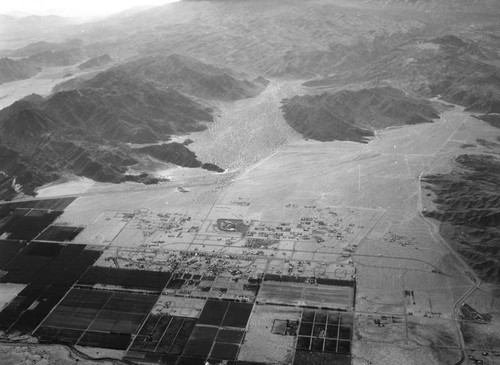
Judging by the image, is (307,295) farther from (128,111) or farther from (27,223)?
(128,111)

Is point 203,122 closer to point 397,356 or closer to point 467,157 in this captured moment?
point 467,157

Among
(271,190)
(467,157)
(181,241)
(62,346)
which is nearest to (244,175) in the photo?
(271,190)

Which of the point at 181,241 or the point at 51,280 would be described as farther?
the point at 181,241

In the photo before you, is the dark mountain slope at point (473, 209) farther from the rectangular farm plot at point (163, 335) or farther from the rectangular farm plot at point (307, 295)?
the rectangular farm plot at point (163, 335)

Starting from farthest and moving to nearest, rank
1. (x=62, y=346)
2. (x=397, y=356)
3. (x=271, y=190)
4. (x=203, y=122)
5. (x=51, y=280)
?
(x=203, y=122)
(x=271, y=190)
(x=51, y=280)
(x=62, y=346)
(x=397, y=356)

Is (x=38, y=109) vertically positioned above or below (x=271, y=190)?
above

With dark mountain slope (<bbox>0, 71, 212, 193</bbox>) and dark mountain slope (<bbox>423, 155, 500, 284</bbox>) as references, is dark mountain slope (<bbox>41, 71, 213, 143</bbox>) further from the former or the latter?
dark mountain slope (<bbox>423, 155, 500, 284</bbox>)

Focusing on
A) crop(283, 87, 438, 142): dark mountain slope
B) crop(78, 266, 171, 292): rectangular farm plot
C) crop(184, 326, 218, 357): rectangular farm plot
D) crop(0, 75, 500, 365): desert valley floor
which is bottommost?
crop(283, 87, 438, 142): dark mountain slope

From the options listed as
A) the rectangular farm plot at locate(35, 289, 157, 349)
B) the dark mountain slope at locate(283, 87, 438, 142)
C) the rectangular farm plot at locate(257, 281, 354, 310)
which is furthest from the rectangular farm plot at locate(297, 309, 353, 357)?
the dark mountain slope at locate(283, 87, 438, 142)
